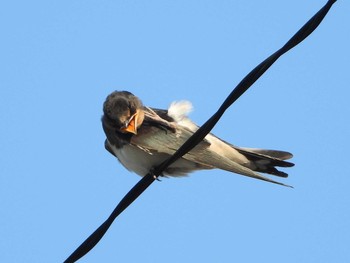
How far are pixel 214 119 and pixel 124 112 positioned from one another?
2.61 metres

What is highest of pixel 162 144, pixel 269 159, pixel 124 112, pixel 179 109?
pixel 269 159

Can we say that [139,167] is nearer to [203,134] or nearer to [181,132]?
[181,132]

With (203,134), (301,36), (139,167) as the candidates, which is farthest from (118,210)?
(139,167)

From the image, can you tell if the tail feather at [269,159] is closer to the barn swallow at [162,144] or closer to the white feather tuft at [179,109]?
the barn swallow at [162,144]

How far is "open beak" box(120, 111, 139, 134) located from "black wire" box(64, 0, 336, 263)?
1839 mm

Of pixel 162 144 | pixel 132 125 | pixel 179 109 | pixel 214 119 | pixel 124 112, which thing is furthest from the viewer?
pixel 179 109

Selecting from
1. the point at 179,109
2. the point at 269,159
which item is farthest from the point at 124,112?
the point at 269,159

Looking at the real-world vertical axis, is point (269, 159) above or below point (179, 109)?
above

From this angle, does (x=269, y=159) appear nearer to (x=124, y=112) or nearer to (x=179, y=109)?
(x=179, y=109)

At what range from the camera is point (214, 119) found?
5.04 metres

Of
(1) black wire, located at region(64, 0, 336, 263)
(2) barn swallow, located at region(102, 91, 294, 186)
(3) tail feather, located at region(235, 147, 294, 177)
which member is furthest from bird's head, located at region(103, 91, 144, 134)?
(1) black wire, located at region(64, 0, 336, 263)

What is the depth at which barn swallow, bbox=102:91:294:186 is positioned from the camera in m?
7.17

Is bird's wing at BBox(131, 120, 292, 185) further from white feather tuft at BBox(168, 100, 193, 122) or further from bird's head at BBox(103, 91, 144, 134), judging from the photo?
white feather tuft at BBox(168, 100, 193, 122)

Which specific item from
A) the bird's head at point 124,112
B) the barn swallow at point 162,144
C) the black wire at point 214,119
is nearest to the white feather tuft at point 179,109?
the barn swallow at point 162,144
